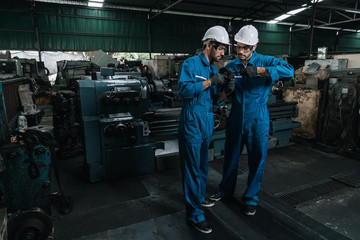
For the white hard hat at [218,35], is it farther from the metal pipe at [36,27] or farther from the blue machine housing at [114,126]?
the metal pipe at [36,27]

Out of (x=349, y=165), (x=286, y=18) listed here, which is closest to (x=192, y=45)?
(x=286, y=18)

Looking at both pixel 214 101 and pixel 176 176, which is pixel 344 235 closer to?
pixel 214 101

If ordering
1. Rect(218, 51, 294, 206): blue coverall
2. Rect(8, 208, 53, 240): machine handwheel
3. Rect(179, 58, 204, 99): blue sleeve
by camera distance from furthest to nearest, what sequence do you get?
Rect(218, 51, 294, 206): blue coverall → Rect(179, 58, 204, 99): blue sleeve → Rect(8, 208, 53, 240): machine handwheel

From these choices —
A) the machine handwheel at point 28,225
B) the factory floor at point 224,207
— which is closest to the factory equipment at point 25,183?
the machine handwheel at point 28,225

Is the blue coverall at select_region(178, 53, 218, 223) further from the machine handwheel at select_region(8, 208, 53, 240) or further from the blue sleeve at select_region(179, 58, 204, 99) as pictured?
the machine handwheel at select_region(8, 208, 53, 240)

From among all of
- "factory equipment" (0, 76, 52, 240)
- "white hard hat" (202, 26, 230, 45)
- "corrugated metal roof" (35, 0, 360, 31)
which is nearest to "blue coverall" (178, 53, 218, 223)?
"white hard hat" (202, 26, 230, 45)

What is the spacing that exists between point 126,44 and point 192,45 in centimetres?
261

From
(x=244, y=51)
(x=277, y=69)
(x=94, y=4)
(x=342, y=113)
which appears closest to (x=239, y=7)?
(x=94, y=4)

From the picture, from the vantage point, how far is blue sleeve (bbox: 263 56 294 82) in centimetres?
151

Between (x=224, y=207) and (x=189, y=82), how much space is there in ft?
3.31

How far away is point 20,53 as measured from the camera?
280 inches

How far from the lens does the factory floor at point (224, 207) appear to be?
151 centimetres

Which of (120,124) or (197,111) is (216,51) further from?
(120,124)

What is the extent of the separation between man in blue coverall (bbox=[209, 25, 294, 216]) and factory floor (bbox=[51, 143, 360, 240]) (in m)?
0.21
